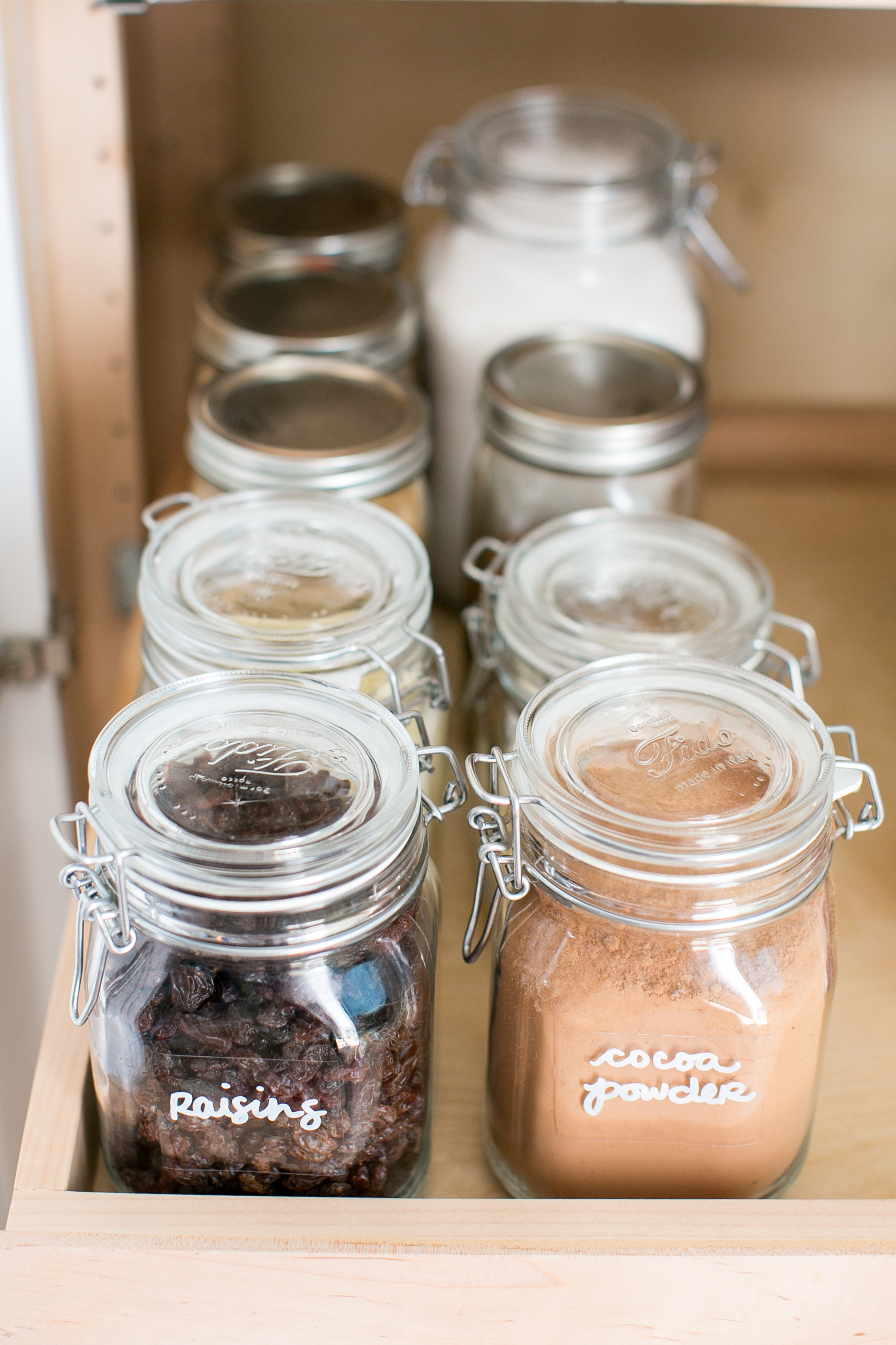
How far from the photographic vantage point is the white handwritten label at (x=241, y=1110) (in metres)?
0.40

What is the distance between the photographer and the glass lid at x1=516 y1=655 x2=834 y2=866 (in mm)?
395

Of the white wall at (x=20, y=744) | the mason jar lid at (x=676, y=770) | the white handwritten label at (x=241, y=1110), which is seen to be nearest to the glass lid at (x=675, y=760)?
the mason jar lid at (x=676, y=770)

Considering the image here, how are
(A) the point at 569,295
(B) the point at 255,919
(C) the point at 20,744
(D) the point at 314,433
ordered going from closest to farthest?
(B) the point at 255,919
(D) the point at 314,433
(A) the point at 569,295
(C) the point at 20,744

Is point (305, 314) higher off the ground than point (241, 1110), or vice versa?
point (305, 314)

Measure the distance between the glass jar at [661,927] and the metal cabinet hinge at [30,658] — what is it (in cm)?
49

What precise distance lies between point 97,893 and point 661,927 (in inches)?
7.1

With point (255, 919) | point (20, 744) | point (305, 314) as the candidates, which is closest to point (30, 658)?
point (20, 744)

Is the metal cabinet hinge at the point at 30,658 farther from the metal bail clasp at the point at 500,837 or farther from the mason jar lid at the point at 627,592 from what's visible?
the metal bail clasp at the point at 500,837

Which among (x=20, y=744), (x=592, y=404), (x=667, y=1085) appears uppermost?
(x=592, y=404)

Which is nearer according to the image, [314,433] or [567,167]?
[314,433]

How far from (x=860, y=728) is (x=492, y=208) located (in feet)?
1.28

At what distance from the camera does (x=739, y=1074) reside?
1.39 ft

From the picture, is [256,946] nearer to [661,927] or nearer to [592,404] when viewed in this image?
[661,927]

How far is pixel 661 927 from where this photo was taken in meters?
0.40
